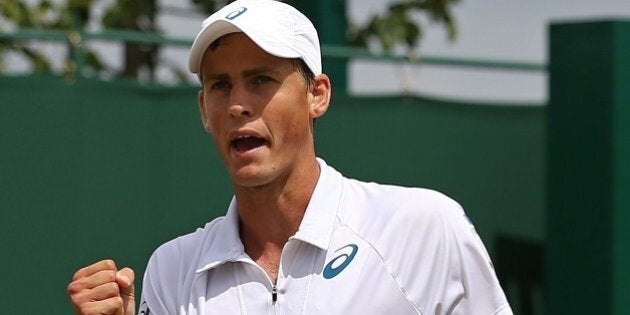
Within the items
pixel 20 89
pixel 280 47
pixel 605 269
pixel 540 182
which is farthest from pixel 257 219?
pixel 540 182

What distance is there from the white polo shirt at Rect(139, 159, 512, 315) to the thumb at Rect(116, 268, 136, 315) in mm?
94

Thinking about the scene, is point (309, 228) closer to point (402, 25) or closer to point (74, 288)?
point (74, 288)

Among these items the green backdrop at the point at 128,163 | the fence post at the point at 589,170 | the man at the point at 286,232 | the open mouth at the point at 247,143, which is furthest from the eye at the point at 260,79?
the fence post at the point at 589,170

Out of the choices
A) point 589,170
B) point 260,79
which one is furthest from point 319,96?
point 589,170

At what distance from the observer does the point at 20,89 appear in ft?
20.5

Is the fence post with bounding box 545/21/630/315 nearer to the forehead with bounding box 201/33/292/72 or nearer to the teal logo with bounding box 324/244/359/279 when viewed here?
the teal logo with bounding box 324/244/359/279

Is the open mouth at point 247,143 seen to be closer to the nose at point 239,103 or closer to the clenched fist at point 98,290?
the nose at point 239,103

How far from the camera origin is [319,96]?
378 cm

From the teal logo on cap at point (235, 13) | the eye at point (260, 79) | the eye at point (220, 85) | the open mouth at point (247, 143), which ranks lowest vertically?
the open mouth at point (247, 143)

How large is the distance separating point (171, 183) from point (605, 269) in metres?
1.98

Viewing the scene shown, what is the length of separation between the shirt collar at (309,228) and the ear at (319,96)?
15 centimetres

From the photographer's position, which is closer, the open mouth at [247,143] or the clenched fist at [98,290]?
the clenched fist at [98,290]

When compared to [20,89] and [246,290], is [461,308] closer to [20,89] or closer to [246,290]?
[246,290]

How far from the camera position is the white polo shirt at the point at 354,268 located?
3.56 meters
